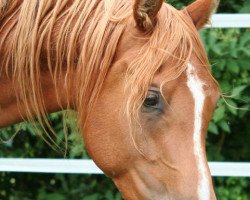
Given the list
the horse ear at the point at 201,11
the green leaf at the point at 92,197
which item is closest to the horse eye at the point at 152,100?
the horse ear at the point at 201,11

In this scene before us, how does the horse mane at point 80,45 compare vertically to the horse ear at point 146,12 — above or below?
below

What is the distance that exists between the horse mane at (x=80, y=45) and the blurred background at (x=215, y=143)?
1397 millimetres

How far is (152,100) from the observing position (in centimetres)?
259

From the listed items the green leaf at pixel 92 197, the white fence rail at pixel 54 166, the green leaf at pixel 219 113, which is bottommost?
the green leaf at pixel 92 197

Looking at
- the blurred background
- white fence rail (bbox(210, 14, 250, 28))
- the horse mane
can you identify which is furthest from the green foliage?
the horse mane

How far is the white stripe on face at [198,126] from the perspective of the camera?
98.4 inches

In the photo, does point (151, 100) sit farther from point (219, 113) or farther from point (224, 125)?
point (224, 125)

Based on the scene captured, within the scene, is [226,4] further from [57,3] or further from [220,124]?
[57,3]

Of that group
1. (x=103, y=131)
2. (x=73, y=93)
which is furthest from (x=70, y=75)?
(x=103, y=131)

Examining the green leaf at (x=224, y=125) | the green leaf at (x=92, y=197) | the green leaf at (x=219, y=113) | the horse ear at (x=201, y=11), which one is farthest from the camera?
the green leaf at (x=92, y=197)

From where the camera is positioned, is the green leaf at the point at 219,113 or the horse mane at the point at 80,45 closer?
the horse mane at the point at 80,45

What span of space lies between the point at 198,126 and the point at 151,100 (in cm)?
18

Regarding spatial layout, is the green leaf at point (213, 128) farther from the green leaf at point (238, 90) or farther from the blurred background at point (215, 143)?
the green leaf at point (238, 90)

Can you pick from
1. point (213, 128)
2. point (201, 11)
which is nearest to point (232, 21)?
point (213, 128)
